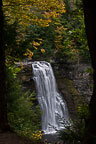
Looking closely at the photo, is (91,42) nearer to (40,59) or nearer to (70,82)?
(70,82)

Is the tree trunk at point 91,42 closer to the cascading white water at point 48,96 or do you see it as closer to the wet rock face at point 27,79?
the cascading white water at point 48,96

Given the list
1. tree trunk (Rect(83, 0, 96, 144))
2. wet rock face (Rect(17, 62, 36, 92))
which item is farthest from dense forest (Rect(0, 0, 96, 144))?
wet rock face (Rect(17, 62, 36, 92))

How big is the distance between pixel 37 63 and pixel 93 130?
1456 centimetres

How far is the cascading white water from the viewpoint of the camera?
1567 centimetres

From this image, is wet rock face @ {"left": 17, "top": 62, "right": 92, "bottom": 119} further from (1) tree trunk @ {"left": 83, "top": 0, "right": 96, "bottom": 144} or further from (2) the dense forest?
(1) tree trunk @ {"left": 83, "top": 0, "right": 96, "bottom": 144}

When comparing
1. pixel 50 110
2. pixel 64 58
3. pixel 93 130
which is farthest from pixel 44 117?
pixel 93 130

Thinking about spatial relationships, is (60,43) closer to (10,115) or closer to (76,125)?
(10,115)

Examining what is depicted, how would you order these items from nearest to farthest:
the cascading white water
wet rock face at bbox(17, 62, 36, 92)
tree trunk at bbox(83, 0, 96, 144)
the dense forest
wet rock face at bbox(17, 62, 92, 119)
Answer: tree trunk at bbox(83, 0, 96, 144), the dense forest, the cascading white water, wet rock face at bbox(17, 62, 36, 92), wet rock face at bbox(17, 62, 92, 119)

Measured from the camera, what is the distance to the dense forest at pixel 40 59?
3301 millimetres

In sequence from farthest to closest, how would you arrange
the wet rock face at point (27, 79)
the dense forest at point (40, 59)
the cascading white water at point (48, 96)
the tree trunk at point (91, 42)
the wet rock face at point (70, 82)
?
the wet rock face at point (70, 82)
the wet rock face at point (27, 79)
the cascading white water at point (48, 96)
the dense forest at point (40, 59)
the tree trunk at point (91, 42)

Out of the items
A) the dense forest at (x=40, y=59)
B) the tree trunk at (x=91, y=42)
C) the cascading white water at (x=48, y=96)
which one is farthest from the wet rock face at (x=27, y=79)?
the tree trunk at (x=91, y=42)

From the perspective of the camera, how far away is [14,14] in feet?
26.1

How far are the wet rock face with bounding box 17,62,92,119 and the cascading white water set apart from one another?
0.46m

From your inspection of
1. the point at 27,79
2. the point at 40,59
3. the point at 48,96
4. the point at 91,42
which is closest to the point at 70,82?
the point at 48,96
